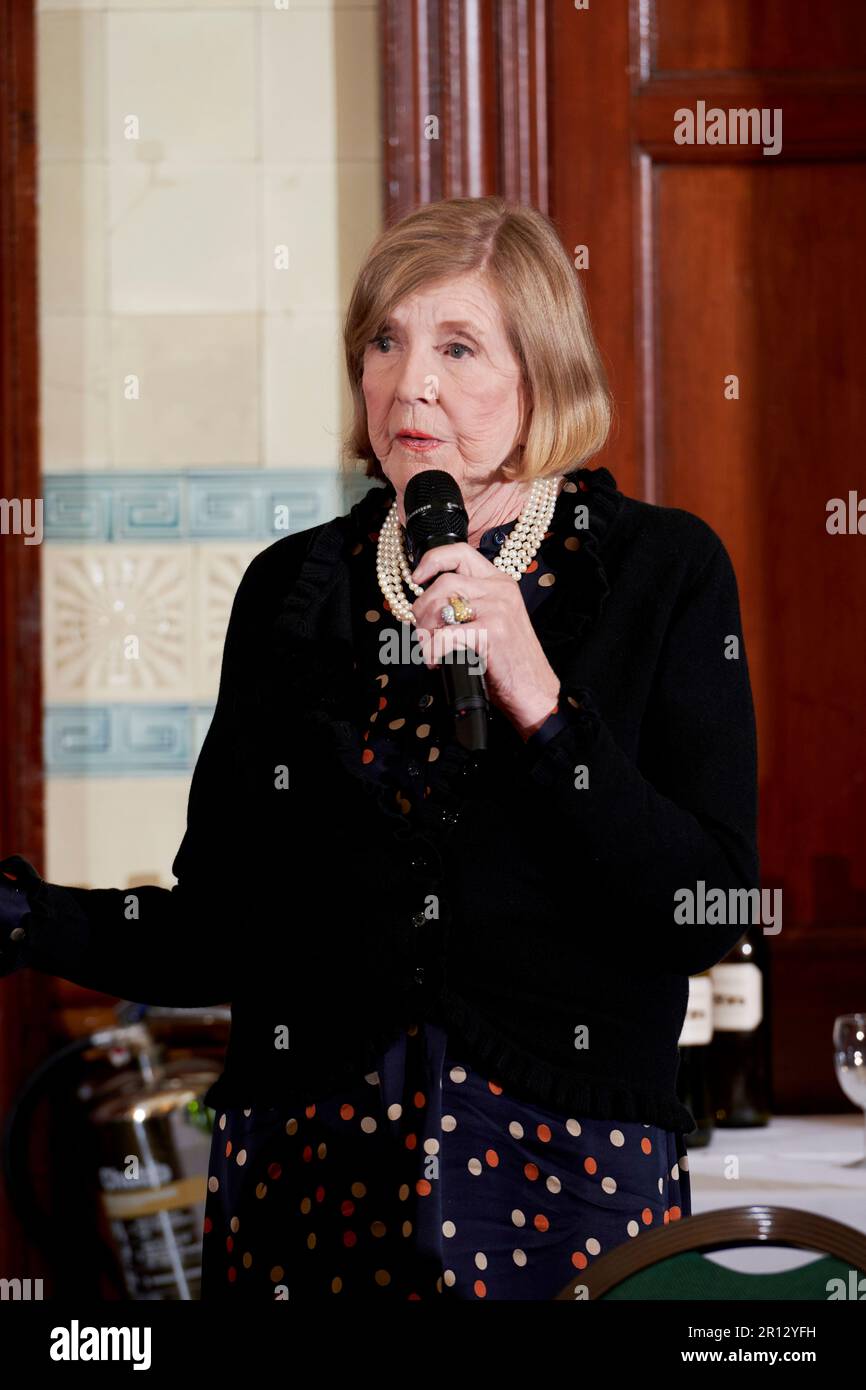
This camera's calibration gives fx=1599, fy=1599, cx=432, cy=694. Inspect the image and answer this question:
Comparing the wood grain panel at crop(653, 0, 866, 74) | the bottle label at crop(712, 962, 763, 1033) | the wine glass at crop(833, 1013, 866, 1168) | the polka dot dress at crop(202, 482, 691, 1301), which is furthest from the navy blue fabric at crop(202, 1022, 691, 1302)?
the wood grain panel at crop(653, 0, 866, 74)

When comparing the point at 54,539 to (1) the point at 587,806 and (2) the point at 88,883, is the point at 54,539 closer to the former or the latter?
(2) the point at 88,883

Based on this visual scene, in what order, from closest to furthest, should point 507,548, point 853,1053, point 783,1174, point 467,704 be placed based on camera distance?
point 467,704
point 507,548
point 783,1174
point 853,1053

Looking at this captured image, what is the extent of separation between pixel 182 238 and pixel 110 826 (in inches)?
38.1

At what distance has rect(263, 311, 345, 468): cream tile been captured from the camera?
2623 mm

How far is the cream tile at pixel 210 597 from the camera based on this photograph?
2.64m

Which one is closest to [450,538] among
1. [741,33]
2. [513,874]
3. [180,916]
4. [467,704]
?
[467,704]

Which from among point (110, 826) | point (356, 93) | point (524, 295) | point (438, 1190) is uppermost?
point (356, 93)

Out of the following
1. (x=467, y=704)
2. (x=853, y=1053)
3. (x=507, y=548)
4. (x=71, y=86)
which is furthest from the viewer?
(x=71, y=86)

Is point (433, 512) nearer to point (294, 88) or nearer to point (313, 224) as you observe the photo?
point (313, 224)

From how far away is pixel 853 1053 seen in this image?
225 cm

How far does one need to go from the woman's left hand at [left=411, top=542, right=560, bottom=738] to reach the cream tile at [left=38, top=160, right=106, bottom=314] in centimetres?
169

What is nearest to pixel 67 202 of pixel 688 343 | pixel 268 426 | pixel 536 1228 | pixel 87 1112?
pixel 268 426

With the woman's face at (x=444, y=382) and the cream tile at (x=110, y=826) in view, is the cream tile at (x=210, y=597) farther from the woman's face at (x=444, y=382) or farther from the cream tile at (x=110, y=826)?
the woman's face at (x=444, y=382)

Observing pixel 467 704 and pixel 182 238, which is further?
pixel 182 238
